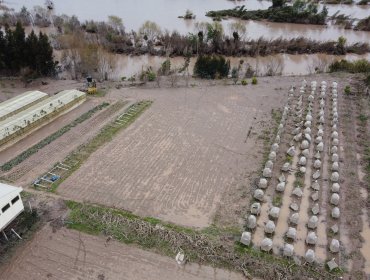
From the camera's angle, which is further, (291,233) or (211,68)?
(211,68)

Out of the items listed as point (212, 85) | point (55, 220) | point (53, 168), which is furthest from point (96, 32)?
point (55, 220)

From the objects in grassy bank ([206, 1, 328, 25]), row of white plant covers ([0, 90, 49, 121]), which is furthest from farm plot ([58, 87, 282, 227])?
Answer: grassy bank ([206, 1, 328, 25])

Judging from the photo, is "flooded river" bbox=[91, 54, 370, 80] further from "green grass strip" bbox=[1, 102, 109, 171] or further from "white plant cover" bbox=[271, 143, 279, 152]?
"white plant cover" bbox=[271, 143, 279, 152]

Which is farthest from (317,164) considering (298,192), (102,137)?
(102,137)

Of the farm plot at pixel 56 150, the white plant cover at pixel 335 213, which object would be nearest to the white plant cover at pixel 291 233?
the white plant cover at pixel 335 213

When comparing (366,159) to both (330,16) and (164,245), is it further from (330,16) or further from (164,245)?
(330,16)

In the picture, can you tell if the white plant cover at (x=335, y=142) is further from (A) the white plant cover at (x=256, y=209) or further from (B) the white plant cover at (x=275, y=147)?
(A) the white plant cover at (x=256, y=209)

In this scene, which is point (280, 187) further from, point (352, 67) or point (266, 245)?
point (352, 67)
